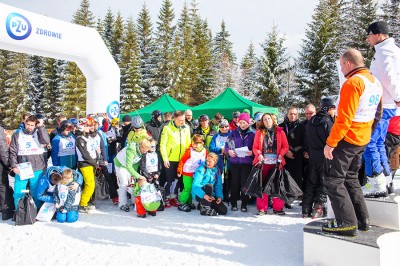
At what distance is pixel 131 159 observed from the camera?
5.48 meters

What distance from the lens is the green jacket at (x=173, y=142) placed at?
586cm

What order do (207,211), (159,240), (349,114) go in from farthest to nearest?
(207,211) < (159,240) < (349,114)

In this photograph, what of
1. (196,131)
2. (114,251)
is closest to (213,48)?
(196,131)

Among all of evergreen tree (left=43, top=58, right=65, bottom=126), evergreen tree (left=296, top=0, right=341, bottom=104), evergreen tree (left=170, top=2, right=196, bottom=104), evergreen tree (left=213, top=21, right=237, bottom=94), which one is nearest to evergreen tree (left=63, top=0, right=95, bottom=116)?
evergreen tree (left=43, top=58, right=65, bottom=126)

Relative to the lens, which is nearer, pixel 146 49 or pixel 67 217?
pixel 67 217

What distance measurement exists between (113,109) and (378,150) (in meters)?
8.22

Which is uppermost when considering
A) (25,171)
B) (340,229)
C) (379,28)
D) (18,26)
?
(18,26)

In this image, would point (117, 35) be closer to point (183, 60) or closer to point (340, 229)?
point (183, 60)

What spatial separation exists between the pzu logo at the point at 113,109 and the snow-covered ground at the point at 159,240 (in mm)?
5302

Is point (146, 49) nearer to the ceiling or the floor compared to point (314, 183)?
nearer to the ceiling

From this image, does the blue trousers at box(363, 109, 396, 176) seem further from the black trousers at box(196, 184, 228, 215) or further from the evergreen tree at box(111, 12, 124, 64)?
the evergreen tree at box(111, 12, 124, 64)

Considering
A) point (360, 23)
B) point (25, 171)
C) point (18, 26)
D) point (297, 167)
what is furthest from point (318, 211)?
point (360, 23)

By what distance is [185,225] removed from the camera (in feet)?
15.5

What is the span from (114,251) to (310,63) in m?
26.6
